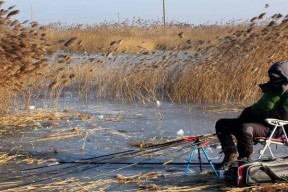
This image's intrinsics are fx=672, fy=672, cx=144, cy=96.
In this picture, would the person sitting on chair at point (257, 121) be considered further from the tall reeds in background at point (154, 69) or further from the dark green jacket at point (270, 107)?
the tall reeds in background at point (154, 69)

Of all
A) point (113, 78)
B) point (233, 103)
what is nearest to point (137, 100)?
point (113, 78)

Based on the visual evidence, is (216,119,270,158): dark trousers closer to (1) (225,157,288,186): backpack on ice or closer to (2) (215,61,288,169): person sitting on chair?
(2) (215,61,288,169): person sitting on chair

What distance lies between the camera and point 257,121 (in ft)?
24.2

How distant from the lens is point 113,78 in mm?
15984

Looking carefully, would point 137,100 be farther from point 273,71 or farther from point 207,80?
point 273,71

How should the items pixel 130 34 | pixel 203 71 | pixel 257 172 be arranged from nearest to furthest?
pixel 257 172
pixel 203 71
pixel 130 34

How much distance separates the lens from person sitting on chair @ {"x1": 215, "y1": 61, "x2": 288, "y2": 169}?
23.6ft

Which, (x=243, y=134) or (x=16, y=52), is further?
(x=16, y=52)

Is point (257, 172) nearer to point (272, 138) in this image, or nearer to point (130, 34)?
point (272, 138)

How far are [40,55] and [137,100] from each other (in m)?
3.97

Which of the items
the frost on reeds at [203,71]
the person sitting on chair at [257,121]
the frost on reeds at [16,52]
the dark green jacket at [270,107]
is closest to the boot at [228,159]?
the person sitting on chair at [257,121]

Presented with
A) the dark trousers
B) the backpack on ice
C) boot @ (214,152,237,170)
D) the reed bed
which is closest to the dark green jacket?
the dark trousers

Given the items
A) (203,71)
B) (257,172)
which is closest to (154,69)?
(203,71)

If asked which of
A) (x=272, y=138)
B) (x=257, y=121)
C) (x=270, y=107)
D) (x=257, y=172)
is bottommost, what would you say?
(x=257, y=172)
